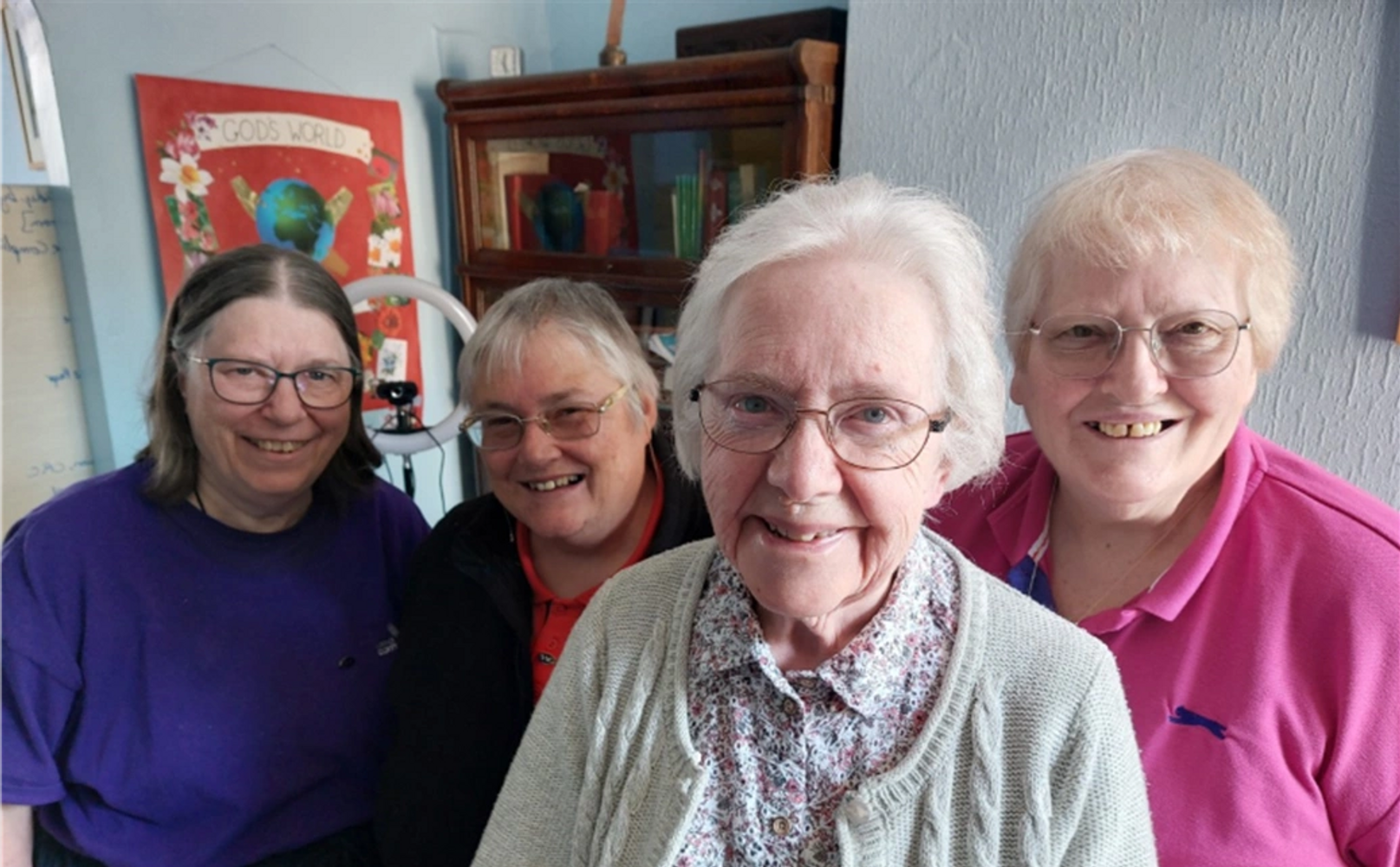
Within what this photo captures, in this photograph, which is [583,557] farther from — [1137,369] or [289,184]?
[289,184]

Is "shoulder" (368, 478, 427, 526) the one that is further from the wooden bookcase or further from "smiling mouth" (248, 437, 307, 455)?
the wooden bookcase

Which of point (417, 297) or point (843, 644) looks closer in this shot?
point (843, 644)

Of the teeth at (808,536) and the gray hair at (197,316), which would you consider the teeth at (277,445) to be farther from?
the teeth at (808,536)

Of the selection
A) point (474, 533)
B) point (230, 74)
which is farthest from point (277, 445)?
point (230, 74)

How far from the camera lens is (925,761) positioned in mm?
858

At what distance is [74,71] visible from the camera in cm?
215

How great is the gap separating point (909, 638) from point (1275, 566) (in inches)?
19.6

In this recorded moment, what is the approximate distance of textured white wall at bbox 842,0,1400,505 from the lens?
140 cm

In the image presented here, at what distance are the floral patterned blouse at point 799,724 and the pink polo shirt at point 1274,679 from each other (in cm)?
36

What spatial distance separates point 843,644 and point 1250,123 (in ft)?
3.97

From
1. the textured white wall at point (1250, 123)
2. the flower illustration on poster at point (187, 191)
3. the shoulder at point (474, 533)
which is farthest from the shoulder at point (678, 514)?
the flower illustration on poster at point (187, 191)

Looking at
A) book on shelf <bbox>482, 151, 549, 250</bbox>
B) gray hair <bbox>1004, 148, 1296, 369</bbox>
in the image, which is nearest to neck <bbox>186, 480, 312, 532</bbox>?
gray hair <bbox>1004, 148, 1296, 369</bbox>

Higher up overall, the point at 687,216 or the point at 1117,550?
the point at 687,216

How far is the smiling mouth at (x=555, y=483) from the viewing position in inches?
53.7
